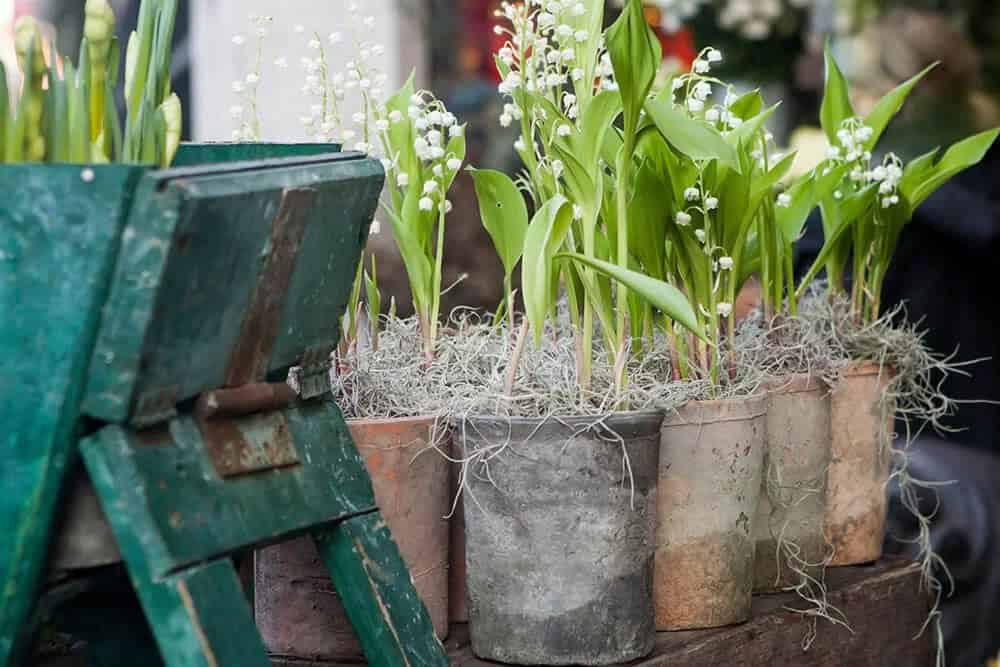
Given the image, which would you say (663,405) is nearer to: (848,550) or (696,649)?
(696,649)

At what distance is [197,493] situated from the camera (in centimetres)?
95

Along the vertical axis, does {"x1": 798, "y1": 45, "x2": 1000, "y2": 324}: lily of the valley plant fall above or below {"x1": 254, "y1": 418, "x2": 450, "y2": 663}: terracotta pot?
above

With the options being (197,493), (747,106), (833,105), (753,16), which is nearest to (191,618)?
(197,493)

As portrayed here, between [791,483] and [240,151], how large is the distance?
0.72 meters

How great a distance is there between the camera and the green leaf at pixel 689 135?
4.27ft

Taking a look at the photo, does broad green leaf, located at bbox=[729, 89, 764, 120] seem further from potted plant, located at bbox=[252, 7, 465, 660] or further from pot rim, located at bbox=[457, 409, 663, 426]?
pot rim, located at bbox=[457, 409, 663, 426]

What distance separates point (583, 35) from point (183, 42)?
2384 millimetres

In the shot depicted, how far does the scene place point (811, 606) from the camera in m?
1.54

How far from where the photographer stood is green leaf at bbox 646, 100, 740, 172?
1.30 metres

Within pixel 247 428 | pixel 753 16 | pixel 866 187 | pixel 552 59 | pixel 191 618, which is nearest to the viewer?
pixel 191 618

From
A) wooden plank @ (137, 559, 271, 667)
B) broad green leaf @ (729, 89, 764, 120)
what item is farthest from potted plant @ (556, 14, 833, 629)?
wooden plank @ (137, 559, 271, 667)

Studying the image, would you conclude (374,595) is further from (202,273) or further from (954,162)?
(954,162)

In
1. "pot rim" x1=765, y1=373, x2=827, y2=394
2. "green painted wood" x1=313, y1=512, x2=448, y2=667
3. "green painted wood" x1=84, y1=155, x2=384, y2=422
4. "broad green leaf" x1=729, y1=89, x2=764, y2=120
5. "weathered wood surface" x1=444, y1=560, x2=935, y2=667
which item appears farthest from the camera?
"broad green leaf" x1=729, y1=89, x2=764, y2=120

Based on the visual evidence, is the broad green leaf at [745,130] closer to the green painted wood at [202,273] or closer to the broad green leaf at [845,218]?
the broad green leaf at [845,218]
